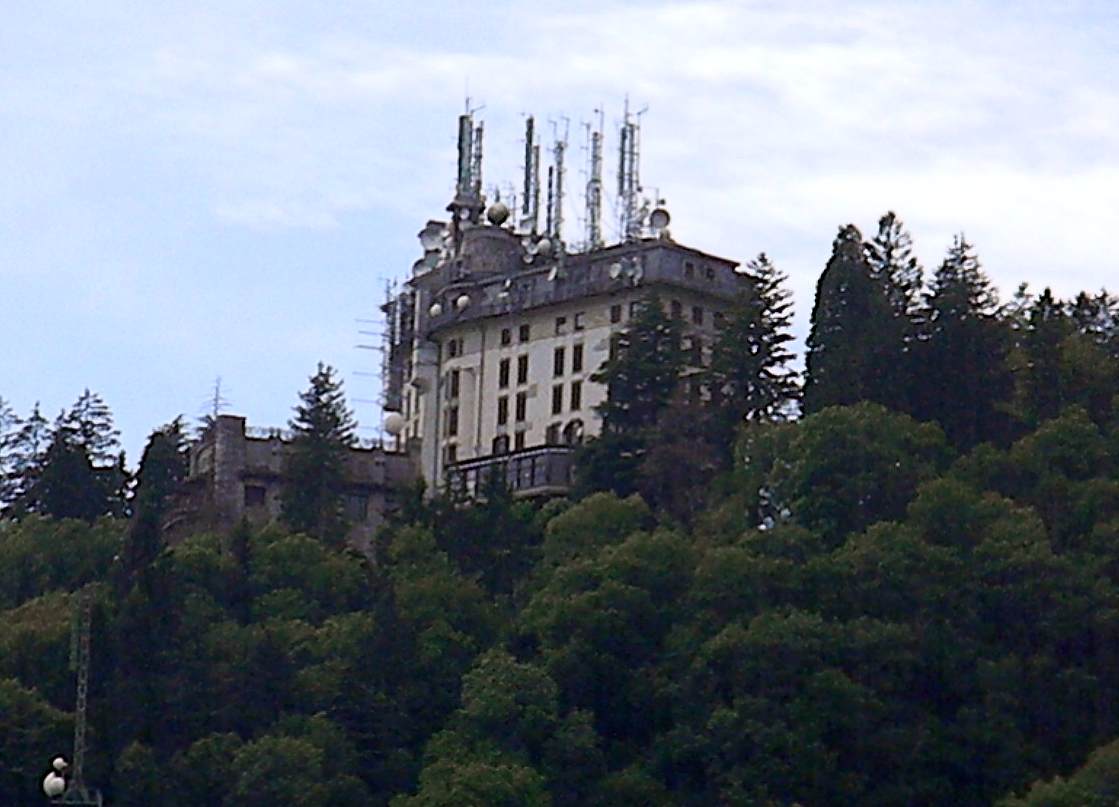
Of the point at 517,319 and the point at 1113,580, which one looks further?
the point at 517,319

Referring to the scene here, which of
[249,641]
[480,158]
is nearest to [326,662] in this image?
[249,641]

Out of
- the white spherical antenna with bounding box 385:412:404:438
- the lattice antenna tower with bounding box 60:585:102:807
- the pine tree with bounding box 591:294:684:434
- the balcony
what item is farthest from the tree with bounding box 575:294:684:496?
the lattice antenna tower with bounding box 60:585:102:807

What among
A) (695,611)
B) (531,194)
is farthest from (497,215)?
(695,611)

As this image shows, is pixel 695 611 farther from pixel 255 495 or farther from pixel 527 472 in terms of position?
pixel 255 495

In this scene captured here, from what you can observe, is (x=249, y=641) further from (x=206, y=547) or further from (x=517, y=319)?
(x=517, y=319)

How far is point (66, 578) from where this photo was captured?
94.5m

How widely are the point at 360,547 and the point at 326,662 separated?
18878mm

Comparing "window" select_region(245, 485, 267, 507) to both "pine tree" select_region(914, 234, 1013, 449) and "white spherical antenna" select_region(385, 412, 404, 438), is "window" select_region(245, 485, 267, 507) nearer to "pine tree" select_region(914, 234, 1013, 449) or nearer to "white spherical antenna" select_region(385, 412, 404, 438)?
"white spherical antenna" select_region(385, 412, 404, 438)

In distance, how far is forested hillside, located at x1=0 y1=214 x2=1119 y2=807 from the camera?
76.6 metres

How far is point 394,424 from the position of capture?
109m

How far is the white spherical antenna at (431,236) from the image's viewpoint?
113 meters

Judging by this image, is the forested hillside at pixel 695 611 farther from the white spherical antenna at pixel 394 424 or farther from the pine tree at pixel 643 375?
the white spherical antenna at pixel 394 424

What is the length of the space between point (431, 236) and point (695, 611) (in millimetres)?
34484

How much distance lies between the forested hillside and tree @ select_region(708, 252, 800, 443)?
0.39ft
